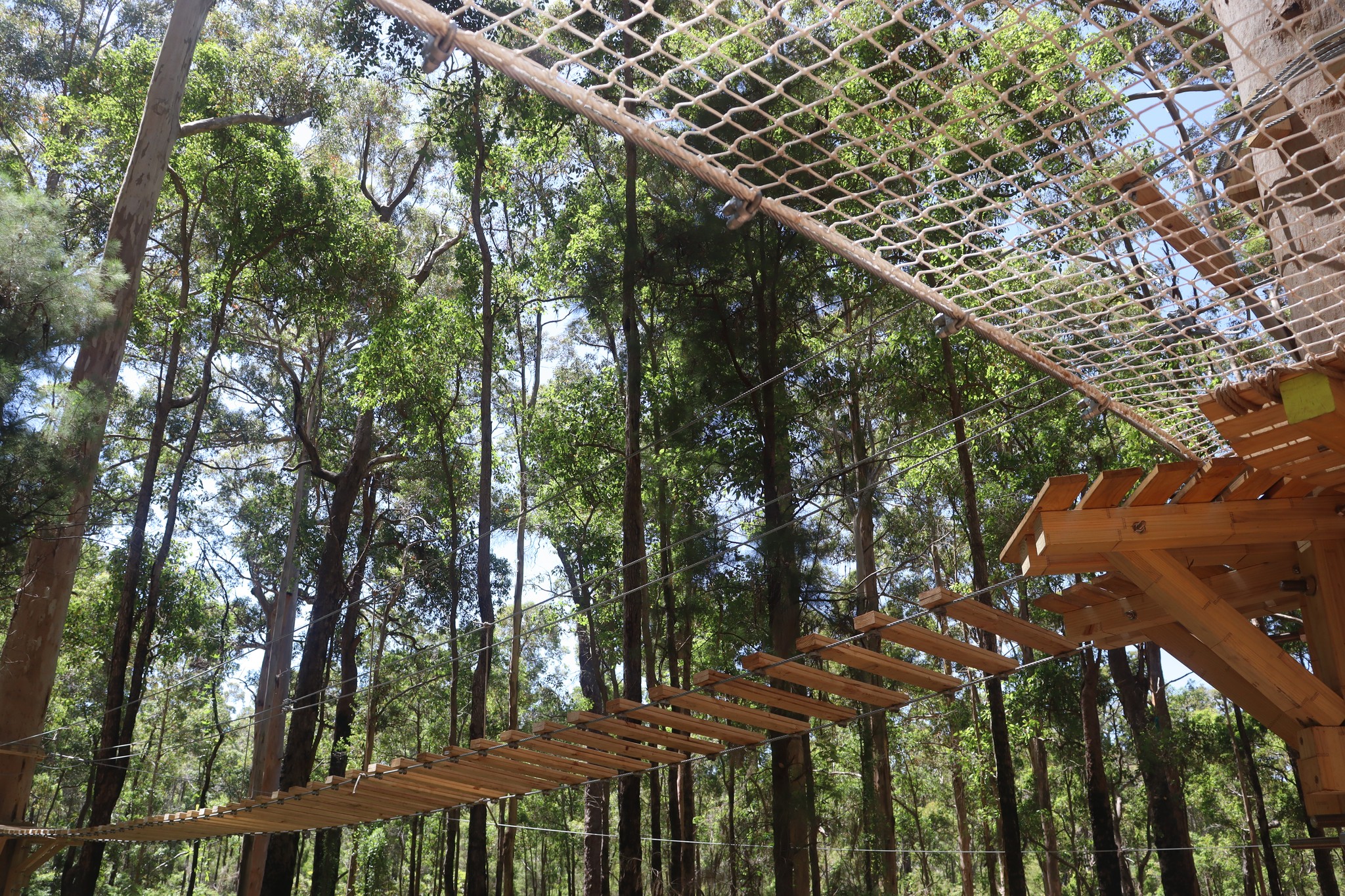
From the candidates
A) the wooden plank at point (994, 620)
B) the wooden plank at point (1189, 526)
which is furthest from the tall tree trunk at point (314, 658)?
the wooden plank at point (1189, 526)

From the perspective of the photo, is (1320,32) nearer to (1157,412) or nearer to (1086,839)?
(1157,412)

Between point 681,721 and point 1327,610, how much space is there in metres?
1.90

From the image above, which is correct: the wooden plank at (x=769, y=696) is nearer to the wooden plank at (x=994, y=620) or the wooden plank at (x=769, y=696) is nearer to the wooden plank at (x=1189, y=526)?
the wooden plank at (x=994, y=620)

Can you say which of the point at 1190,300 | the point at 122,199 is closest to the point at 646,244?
the point at 122,199

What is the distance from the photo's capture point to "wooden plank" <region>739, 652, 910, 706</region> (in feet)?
9.34

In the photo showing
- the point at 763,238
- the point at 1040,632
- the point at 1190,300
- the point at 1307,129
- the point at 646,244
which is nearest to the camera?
the point at 1307,129

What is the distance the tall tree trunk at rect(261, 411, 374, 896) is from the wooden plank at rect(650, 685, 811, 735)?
555 centimetres

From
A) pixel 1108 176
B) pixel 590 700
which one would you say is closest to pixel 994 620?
pixel 1108 176

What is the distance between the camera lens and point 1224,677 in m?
2.43

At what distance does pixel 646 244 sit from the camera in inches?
352

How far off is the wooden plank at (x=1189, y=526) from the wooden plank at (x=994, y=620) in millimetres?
319

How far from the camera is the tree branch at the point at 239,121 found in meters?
8.98

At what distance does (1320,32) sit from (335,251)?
9.13m

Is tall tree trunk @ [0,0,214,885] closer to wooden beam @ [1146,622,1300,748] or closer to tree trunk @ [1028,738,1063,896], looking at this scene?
wooden beam @ [1146,622,1300,748]
